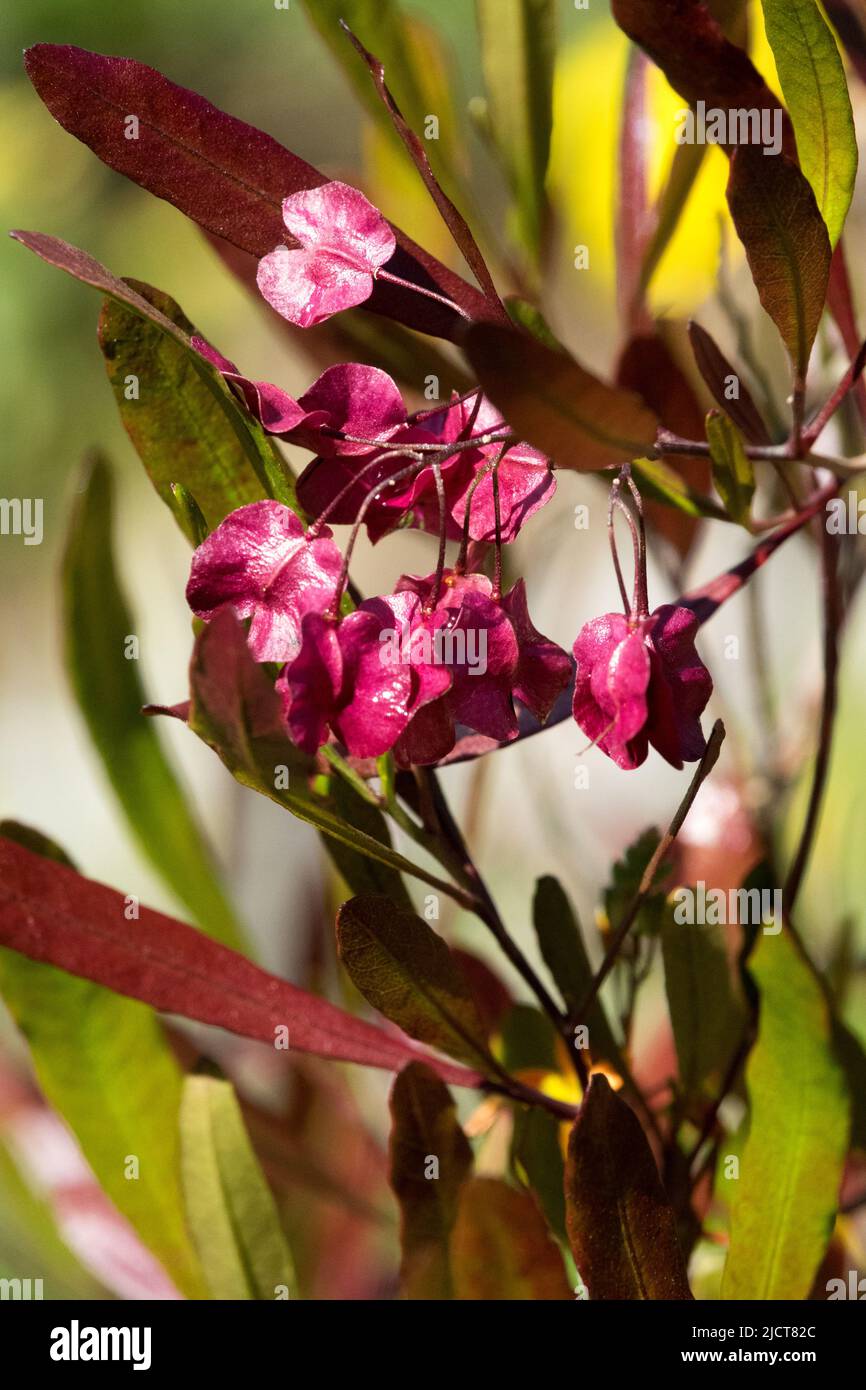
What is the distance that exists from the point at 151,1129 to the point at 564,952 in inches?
11.0

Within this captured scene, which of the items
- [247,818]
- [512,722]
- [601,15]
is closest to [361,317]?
[512,722]

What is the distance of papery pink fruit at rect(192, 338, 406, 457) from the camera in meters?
0.45

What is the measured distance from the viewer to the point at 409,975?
51cm

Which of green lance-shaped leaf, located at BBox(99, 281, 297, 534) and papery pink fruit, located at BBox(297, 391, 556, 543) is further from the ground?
green lance-shaped leaf, located at BBox(99, 281, 297, 534)

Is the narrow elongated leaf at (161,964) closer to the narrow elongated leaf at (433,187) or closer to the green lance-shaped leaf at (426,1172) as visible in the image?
the green lance-shaped leaf at (426,1172)

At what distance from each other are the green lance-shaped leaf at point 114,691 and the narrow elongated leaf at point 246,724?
1.12 feet

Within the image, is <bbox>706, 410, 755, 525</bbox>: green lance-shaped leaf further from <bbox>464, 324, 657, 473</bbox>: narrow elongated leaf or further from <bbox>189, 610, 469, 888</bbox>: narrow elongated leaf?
<bbox>189, 610, 469, 888</bbox>: narrow elongated leaf

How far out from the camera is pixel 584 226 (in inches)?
41.4

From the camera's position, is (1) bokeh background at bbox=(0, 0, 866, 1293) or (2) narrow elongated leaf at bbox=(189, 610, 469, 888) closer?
(2) narrow elongated leaf at bbox=(189, 610, 469, 888)

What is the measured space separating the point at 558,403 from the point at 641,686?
0.34ft

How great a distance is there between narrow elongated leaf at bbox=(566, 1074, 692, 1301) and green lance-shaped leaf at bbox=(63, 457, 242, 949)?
1.29 feet

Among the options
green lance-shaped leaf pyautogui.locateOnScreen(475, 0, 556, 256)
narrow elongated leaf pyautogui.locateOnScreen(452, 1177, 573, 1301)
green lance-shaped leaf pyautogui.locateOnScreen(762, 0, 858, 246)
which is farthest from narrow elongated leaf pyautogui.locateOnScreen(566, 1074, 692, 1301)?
green lance-shaped leaf pyautogui.locateOnScreen(475, 0, 556, 256)

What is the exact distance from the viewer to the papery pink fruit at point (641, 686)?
17.3 inches
